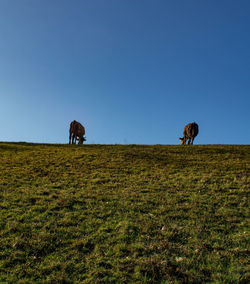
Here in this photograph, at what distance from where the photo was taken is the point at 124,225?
796 cm

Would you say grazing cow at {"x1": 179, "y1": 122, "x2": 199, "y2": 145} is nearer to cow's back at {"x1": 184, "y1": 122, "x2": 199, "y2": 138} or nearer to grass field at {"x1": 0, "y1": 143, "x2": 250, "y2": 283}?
cow's back at {"x1": 184, "y1": 122, "x2": 199, "y2": 138}

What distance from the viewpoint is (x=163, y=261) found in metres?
→ 5.83

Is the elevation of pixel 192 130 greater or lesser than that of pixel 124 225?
greater

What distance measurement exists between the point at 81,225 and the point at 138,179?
22.1ft

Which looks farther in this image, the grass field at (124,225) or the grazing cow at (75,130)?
the grazing cow at (75,130)

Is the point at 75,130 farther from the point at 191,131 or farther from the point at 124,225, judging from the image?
the point at 124,225

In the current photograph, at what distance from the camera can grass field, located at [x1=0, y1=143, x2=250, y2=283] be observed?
5578mm

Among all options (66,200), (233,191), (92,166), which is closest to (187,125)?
(92,166)

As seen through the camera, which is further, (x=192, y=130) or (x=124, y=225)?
(x=192, y=130)

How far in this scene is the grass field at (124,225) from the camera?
5.58m

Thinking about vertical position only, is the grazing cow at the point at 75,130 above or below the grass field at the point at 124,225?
above

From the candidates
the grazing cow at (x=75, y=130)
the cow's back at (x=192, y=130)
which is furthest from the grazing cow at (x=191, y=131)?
the grazing cow at (x=75, y=130)

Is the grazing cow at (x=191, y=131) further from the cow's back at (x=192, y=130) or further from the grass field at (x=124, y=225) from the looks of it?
the grass field at (x=124, y=225)

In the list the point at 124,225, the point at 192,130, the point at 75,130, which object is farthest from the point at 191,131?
the point at 124,225
